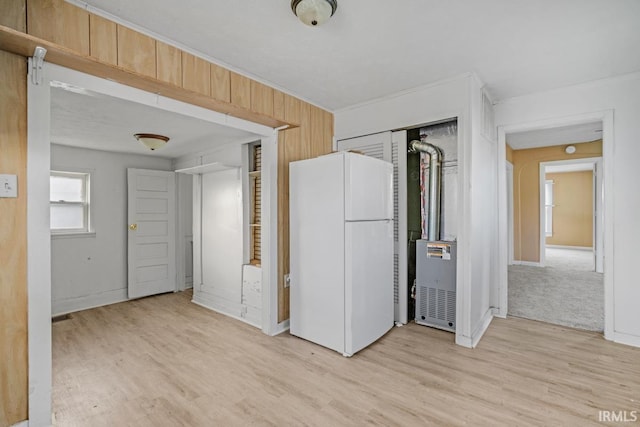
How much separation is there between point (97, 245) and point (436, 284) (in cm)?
477

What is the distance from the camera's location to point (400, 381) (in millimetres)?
2295

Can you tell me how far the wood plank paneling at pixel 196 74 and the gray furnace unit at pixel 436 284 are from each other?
264cm

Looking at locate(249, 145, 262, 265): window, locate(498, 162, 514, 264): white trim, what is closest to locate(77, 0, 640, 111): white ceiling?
locate(249, 145, 262, 265): window

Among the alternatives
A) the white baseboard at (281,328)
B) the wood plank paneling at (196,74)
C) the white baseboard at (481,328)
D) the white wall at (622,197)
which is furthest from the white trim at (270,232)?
the white wall at (622,197)

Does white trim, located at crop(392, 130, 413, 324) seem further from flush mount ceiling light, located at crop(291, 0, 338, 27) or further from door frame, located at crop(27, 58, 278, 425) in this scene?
door frame, located at crop(27, 58, 278, 425)

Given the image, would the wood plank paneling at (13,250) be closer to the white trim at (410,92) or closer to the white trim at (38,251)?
the white trim at (38,251)

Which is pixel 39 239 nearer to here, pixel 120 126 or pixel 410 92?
pixel 120 126

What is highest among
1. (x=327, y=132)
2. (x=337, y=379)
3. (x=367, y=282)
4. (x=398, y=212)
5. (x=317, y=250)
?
(x=327, y=132)

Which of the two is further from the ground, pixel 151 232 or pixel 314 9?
pixel 314 9

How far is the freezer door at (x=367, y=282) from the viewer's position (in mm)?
2672

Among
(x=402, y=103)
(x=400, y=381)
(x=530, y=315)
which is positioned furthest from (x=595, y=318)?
(x=402, y=103)

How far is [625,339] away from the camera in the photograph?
2883 mm

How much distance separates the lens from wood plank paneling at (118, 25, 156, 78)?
1980 millimetres

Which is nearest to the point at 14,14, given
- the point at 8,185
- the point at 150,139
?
the point at 8,185
